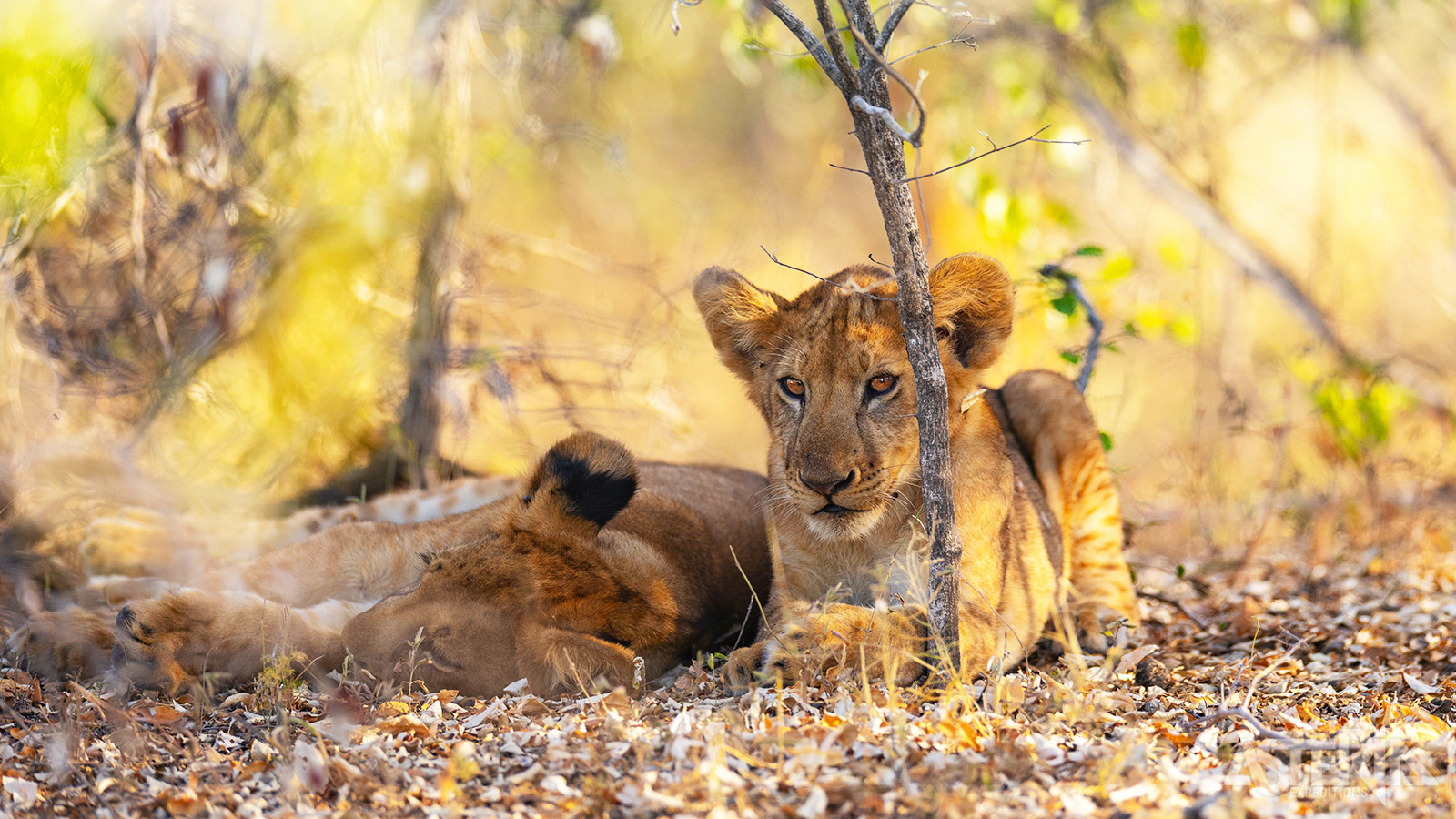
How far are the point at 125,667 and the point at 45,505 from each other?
158 cm

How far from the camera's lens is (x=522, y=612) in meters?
3.19

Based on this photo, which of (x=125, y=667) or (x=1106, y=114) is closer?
(x=125, y=667)

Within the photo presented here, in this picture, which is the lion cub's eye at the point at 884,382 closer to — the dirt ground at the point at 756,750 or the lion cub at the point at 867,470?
the lion cub at the point at 867,470


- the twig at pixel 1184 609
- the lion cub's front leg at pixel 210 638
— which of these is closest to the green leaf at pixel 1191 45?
the twig at pixel 1184 609

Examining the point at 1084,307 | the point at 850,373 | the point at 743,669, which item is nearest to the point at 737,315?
the point at 850,373

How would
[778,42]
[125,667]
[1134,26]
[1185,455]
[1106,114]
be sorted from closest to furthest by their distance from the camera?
[125,667] < [1185,455] < [778,42] < [1106,114] < [1134,26]

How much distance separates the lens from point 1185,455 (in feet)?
19.3

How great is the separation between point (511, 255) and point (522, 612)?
3.28 m

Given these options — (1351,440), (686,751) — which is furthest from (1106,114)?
(686,751)

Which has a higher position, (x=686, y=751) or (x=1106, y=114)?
(x=1106, y=114)

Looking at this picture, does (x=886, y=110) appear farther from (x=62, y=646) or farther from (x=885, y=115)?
(x=62, y=646)

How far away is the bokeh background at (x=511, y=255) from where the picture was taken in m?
4.84

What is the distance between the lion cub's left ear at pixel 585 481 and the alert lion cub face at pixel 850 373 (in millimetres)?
476

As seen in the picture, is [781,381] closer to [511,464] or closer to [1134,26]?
[511,464]
